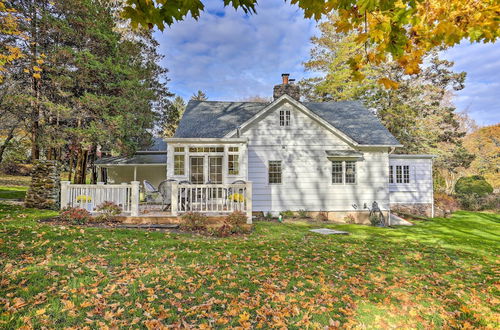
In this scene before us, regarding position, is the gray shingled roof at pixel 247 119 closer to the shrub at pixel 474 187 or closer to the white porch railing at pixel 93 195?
the white porch railing at pixel 93 195

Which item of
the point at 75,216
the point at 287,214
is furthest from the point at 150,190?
the point at 287,214

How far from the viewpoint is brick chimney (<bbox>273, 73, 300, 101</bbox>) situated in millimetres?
13379

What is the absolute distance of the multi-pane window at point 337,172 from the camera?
12.5 meters


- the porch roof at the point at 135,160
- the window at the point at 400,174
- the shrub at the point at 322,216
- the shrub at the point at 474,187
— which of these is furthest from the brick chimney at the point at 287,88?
the shrub at the point at 474,187

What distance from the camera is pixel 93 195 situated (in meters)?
8.88

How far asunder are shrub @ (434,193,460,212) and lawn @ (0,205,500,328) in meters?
10.8

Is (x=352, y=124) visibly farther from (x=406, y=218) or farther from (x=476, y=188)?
(x=476, y=188)

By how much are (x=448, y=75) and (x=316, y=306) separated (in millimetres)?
25790

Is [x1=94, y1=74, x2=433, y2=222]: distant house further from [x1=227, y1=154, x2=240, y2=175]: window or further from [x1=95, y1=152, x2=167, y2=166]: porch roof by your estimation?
[x1=95, y1=152, x2=167, y2=166]: porch roof

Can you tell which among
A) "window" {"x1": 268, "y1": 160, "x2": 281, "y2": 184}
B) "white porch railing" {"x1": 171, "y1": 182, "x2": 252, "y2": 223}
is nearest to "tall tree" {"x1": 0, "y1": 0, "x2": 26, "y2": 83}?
"white porch railing" {"x1": 171, "y1": 182, "x2": 252, "y2": 223}

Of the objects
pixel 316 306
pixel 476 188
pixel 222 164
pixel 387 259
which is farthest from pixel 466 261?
pixel 476 188

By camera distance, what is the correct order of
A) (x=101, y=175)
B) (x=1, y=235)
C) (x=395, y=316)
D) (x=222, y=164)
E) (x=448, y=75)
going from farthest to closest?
(x=448, y=75) → (x=101, y=175) → (x=222, y=164) → (x=1, y=235) → (x=395, y=316)

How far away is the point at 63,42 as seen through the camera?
1384 cm

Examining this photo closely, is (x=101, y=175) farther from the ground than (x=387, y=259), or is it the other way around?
(x=101, y=175)
